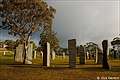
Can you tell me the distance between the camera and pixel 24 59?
101 ft

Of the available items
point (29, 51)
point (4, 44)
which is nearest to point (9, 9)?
point (29, 51)

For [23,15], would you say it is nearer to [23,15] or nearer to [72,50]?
[23,15]

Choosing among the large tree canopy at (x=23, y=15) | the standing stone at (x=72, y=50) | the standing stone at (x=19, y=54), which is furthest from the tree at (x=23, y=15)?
the standing stone at (x=72, y=50)

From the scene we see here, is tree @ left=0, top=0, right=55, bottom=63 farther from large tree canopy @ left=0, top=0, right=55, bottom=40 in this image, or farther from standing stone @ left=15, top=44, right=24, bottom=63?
standing stone @ left=15, top=44, right=24, bottom=63

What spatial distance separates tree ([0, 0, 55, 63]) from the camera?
43.8 metres

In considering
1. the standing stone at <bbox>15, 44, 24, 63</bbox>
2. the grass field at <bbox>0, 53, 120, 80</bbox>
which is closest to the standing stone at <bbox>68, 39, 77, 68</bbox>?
the grass field at <bbox>0, 53, 120, 80</bbox>

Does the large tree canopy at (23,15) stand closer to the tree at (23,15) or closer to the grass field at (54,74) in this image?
the tree at (23,15)

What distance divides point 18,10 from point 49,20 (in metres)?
5.38

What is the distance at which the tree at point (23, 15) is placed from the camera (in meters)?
43.8

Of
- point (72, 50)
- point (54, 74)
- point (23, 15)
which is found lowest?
point (54, 74)

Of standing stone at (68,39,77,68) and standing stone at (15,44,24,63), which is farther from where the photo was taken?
standing stone at (15,44,24,63)

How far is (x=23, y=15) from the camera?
1767 inches

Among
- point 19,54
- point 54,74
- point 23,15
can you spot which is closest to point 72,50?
point 54,74

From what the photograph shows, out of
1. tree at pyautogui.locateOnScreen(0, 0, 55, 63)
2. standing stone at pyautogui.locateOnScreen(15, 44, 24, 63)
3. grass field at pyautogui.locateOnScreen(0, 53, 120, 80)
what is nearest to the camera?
grass field at pyautogui.locateOnScreen(0, 53, 120, 80)
